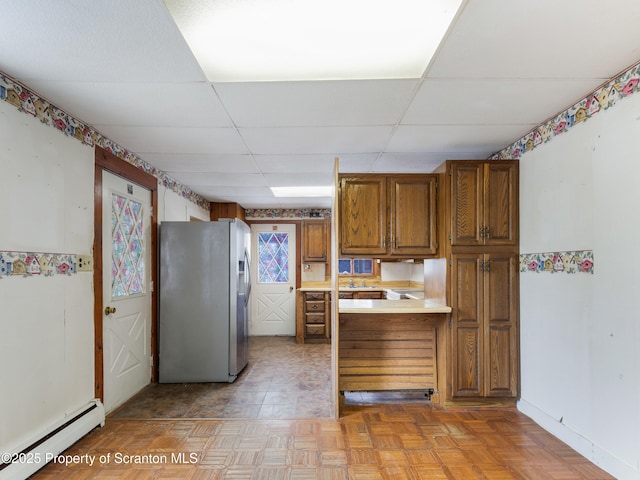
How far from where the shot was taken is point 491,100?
2.23 m

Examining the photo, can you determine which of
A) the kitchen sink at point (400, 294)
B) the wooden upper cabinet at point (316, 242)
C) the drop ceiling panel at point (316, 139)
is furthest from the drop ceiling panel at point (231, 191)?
the kitchen sink at point (400, 294)

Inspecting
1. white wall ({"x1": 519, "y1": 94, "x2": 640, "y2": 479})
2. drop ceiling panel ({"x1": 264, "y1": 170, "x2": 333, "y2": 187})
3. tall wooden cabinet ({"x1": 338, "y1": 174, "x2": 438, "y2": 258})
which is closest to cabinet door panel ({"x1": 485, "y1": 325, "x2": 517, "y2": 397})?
white wall ({"x1": 519, "y1": 94, "x2": 640, "y2": 479})

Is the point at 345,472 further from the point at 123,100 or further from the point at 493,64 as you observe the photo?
the point at 123,100

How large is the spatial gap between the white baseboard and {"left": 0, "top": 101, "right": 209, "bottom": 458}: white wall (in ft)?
10.8

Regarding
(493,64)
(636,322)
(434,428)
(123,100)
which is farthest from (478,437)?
→ (123,100)

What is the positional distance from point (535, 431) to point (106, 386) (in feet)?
10.7

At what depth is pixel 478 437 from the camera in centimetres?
254

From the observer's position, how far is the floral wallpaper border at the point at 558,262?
2.27 meters

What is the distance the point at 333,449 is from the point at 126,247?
2.38 meters

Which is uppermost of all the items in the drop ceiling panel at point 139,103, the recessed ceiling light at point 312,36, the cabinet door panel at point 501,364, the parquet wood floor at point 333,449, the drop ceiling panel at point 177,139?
the recessed ceiling light at point 312,36

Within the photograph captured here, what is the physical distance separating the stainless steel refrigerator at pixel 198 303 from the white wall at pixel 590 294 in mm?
2716

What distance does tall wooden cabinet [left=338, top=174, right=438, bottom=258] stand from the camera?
10.4 ft

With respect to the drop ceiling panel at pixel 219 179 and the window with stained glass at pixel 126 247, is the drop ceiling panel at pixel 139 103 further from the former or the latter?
the drop ceiling panel at pixel 219 179

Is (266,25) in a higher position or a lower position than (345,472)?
higher
